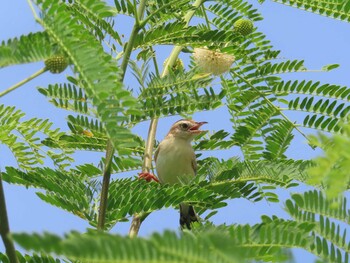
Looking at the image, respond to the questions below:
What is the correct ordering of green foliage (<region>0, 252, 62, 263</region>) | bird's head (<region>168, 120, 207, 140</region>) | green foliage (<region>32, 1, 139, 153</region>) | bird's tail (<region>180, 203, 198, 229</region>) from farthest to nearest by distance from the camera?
bird's head (<region>168, 120, 207, 140</region>) < bird's tail (<region>180, 203, 198, 229</region>) < green foliage (<region>0, 252, 62, 263</region>) < green foliage (<region>32, 1, 139, 153</region>)

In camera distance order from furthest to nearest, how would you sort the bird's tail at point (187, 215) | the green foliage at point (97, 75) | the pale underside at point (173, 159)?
the pale underside at point (173, 159) → the bird's tail at point (187, 215) → the green foliage at point (97, 75)

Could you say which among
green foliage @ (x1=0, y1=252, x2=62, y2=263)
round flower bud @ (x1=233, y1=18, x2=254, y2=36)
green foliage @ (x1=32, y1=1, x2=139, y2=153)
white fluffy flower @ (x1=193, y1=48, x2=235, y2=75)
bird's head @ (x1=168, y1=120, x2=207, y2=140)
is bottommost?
green foliage @ (x1=0, y1=252, x2=62, y2=263)

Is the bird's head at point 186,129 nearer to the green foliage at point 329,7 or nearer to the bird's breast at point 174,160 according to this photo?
the bird's breast at point 174,160

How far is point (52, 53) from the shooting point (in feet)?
7.43

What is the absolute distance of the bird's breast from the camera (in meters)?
5.69

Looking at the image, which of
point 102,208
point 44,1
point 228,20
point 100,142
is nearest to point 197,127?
point 228,20

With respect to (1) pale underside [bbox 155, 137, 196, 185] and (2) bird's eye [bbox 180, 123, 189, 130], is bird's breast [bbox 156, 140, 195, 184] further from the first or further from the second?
(2) bird's eye [bbox 180, 123, 189, 130]

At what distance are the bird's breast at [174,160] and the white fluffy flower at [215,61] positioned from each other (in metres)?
1.11

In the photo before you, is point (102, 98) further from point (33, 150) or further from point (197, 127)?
point (197, 127)

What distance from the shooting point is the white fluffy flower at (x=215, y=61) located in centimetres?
452

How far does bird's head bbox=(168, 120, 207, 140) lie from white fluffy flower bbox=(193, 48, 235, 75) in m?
1.27

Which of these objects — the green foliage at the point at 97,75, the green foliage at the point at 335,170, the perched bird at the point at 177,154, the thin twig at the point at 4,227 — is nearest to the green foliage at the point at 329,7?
the perched bird at the point at 177,154

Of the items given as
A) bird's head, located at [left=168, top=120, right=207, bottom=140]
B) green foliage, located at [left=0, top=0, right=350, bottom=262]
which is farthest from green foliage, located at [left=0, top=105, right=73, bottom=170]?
bird's head, located at [left=168, top=120, right=207, bottom=140]

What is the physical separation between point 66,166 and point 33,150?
0.19 metres
